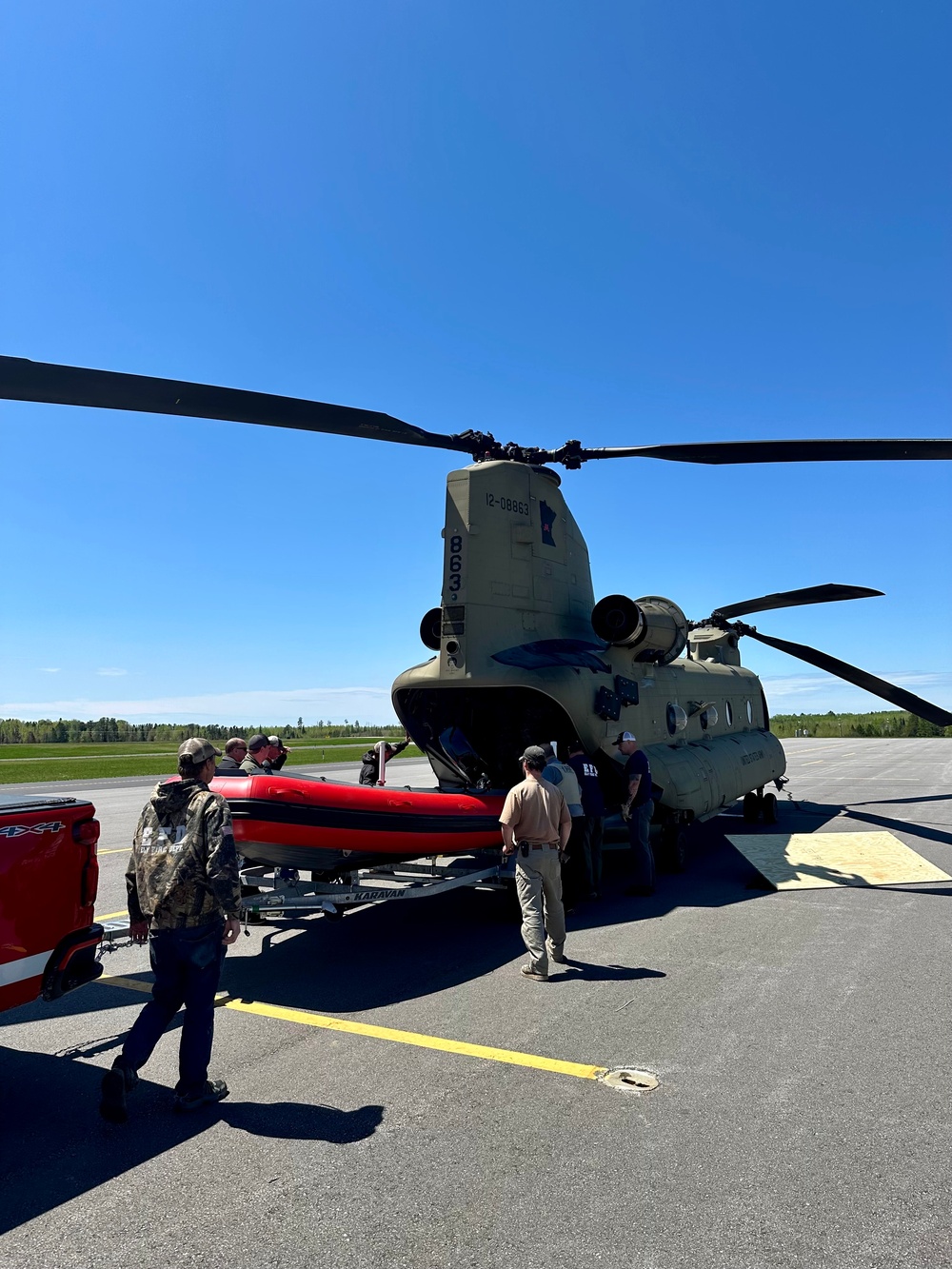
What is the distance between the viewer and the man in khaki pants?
6.29 m

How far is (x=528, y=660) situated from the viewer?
909 centimetres

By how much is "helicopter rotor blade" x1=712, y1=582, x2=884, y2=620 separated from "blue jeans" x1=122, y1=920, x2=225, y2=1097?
12.7m

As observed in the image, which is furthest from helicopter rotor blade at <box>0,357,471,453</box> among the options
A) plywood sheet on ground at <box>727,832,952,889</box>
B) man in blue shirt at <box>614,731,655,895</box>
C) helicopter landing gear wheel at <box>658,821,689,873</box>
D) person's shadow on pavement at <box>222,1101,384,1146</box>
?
plywood sheet on ground at <box>727,832,952,889</box>

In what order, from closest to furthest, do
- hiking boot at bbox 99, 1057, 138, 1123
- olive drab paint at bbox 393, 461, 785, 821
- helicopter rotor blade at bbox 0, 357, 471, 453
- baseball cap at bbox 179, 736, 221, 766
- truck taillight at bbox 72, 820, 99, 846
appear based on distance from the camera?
hiking boot at bbox 99, 1057, 138, 1123 → truck taillight at bbox 72, 820, 99, 846 → baseball cap at bbox 179, 736, 221, 766 → helicopter rotor blade at bbox 0, 357, 471, 453 → olive drab paint at bbox 393, 461, 785, 821

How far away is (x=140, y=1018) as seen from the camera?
163 inches

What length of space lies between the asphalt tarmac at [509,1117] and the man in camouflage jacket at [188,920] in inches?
11.3

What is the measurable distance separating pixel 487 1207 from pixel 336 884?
3.68 m

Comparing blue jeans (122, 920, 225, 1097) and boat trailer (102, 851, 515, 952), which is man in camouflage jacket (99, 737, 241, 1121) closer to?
blue jeans (122, 920, 225, 1097)

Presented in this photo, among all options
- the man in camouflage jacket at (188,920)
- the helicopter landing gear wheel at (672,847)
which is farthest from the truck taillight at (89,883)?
the helicopter landing gear wheel at (672,847)

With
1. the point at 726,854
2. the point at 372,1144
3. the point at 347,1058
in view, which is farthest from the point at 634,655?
the point at 372,1144

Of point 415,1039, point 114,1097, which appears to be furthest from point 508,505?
point 114,1097

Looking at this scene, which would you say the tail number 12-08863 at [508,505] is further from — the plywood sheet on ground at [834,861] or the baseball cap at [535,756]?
the plywood sheet on ground at [834,861]

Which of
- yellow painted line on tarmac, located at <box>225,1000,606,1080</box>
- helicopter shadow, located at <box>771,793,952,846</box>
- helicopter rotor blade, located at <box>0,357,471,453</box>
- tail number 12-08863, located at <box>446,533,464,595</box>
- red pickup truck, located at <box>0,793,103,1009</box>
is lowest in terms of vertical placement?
yellow painted line on tarmac, located at <box>225,1000,606,1080</box>

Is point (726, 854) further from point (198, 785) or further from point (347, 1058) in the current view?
point (198, 785)
